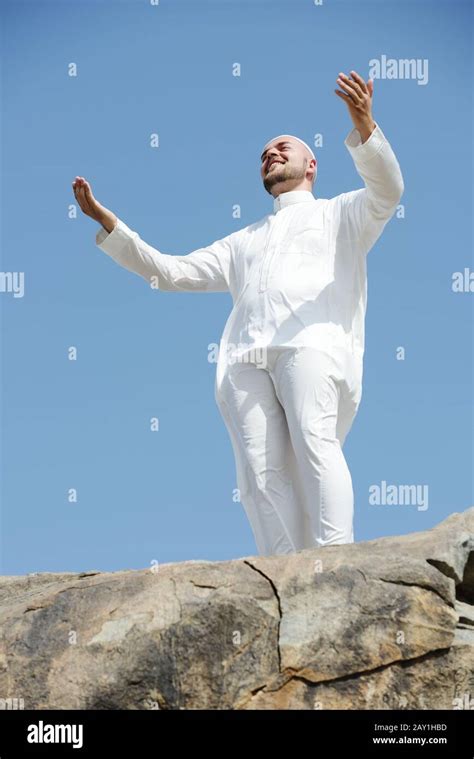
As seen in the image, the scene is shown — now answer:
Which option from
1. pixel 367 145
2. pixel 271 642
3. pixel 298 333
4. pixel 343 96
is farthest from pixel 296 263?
pixel 271 642

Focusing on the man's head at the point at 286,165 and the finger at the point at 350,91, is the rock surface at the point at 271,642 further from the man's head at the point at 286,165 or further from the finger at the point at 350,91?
the man's head at the point at 286,165

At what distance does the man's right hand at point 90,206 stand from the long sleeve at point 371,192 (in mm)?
1773

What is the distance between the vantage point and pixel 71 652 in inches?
241

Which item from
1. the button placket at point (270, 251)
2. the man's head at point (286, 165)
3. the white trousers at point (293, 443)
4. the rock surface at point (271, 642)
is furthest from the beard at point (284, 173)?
the rock surface at point (271, 642)

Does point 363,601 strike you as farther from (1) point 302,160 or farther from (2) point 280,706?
(1) point 302,160

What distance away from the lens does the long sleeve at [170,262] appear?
848 centimetres

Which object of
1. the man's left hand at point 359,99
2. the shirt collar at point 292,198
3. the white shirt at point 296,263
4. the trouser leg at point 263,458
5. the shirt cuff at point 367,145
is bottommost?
the trouser leg at point 263,458

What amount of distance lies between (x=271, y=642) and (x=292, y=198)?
151 inches

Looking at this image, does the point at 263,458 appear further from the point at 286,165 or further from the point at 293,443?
the point at 286,165

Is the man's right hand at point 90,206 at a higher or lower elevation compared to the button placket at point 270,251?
higher

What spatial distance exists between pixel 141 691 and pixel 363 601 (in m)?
1.29

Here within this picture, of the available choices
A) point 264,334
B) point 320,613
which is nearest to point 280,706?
point 320,613

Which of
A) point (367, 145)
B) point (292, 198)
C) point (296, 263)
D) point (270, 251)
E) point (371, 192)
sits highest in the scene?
point (367, 145)

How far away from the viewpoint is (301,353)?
7.58 metres
